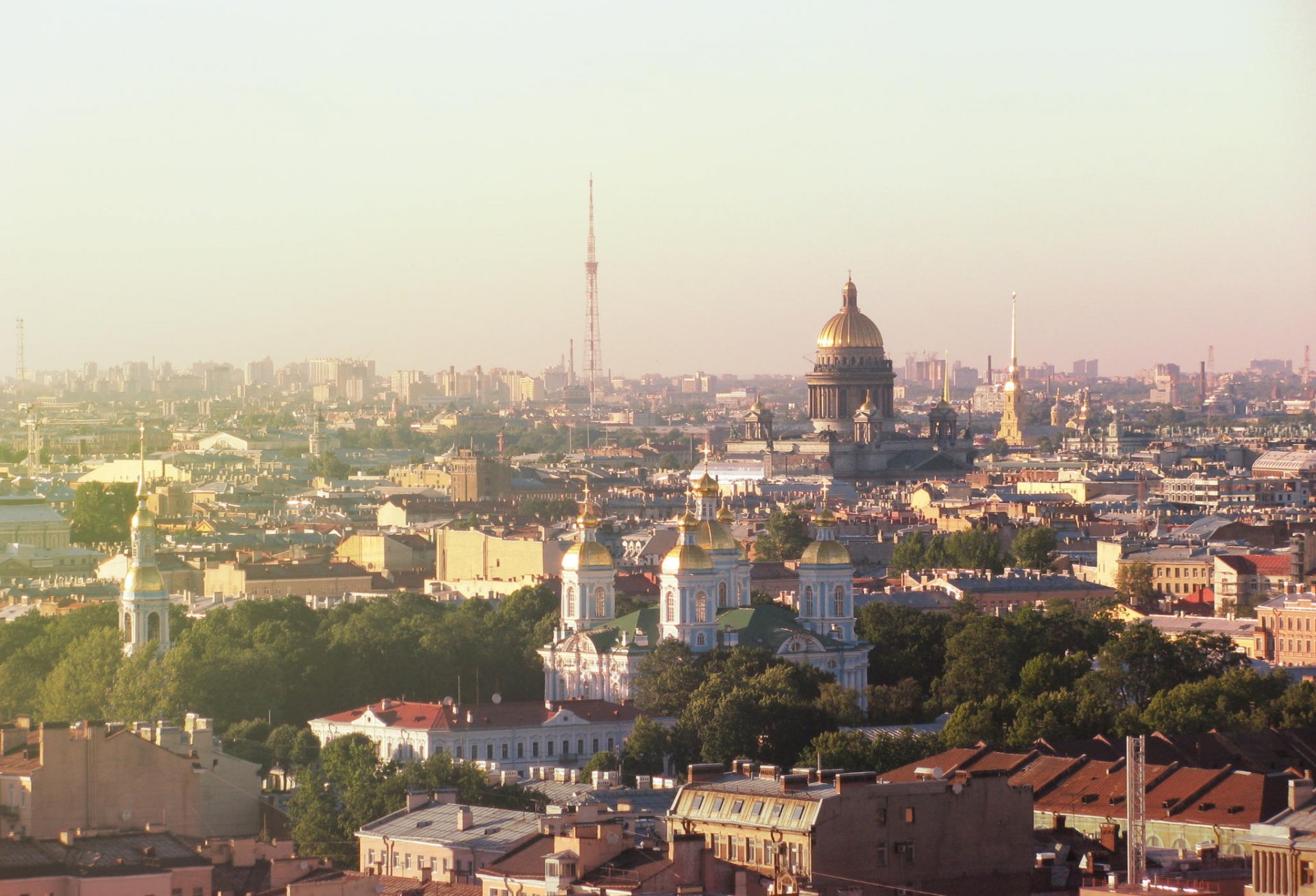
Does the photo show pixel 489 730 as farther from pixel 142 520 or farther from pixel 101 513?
pixel 101 513

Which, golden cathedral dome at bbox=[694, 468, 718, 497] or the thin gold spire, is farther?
the thin gold spire

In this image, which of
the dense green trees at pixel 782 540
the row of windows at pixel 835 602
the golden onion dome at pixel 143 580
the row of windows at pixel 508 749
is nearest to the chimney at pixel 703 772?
the row of windows at pixel 508 749

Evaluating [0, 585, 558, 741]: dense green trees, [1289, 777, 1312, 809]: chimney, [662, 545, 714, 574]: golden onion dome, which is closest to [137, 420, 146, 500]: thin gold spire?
[0, 585, 558, 741]: dense green trees

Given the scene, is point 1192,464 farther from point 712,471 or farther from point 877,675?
point 877,675

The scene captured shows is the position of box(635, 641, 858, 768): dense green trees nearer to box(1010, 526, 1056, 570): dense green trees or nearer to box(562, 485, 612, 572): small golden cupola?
box(562, 485, 612, 572): small golden cupola

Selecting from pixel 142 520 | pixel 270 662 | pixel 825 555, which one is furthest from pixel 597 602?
pixel 142 520

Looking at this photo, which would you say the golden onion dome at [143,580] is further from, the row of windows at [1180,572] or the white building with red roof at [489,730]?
the row of windows at [1180,572]
